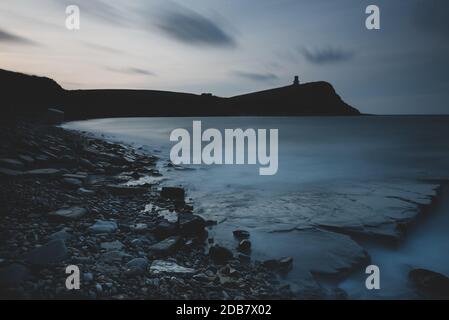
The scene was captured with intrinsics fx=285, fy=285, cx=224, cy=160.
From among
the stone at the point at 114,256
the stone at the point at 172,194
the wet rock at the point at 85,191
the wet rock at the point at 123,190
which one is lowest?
the stone at the point at 114,256

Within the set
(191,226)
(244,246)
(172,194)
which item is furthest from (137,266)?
(172,194)

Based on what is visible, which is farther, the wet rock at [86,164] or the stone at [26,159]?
the wet rock at [86,164]

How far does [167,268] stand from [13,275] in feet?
5.27

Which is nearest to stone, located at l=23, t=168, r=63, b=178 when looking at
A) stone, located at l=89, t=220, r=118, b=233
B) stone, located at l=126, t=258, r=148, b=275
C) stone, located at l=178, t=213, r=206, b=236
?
stone, located at l=89, t=220, r=118, b=233

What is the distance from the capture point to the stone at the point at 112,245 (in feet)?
12.9

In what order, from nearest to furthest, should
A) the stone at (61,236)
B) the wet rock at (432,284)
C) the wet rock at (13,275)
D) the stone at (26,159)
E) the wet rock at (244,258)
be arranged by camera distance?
the wet rock at (13,275)
the wet rock at (432,284)
the stone at (61,236)
the wet rock at (244,258)
the stone at (26,159)

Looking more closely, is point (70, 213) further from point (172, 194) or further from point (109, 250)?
point (172, 194)

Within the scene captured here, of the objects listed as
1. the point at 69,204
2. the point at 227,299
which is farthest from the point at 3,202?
the point at 227,299

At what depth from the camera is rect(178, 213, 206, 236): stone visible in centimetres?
480

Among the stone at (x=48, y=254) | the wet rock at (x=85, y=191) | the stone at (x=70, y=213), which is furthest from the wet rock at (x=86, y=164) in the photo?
the stone at (x=48, y=254)

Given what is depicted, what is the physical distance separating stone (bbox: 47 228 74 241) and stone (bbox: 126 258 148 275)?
40.8 inches

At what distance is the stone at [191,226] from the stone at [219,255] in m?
0.74

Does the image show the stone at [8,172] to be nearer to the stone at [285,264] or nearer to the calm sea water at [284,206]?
the calm sea water at [284,206]

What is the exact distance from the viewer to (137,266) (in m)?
3.47
